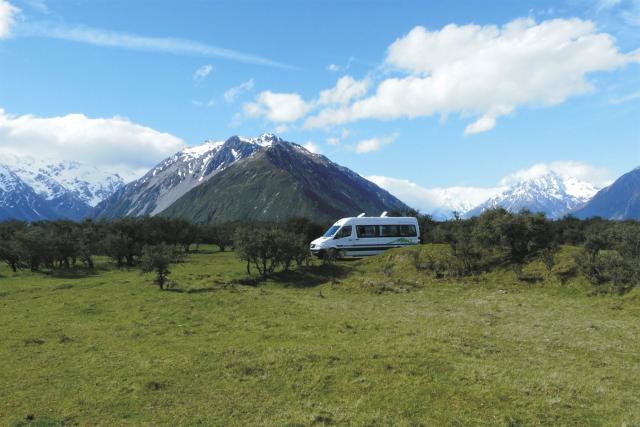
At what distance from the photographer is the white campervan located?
5125 cm

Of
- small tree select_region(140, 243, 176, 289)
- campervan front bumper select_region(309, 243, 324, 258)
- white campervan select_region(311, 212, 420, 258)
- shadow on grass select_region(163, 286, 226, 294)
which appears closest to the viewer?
shadow on grass select_region(163, 286, 226, 294)

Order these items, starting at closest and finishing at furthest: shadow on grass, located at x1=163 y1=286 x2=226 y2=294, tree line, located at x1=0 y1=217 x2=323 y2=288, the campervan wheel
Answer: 1. shadow on grass, located at x1=163 y1=286 x2=226 y2=294
2. tree line, located at x1=0 y1=217 x2=323 y2=288
3. the campervan wheel

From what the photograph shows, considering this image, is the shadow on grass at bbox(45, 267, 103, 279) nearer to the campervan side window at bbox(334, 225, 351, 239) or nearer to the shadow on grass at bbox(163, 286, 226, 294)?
the shadow on grass at bbox(163, 286, 226, 294)

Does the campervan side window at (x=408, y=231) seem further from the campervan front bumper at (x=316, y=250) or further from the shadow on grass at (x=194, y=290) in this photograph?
the shadow on grass at (x=194, y=290)

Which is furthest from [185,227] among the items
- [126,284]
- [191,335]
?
[191,335]

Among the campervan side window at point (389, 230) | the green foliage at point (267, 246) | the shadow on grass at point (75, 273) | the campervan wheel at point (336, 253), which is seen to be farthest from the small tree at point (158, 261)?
the campervan side window at point (389, 230)

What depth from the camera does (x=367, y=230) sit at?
5272 centimetres

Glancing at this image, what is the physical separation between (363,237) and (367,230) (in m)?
1.02

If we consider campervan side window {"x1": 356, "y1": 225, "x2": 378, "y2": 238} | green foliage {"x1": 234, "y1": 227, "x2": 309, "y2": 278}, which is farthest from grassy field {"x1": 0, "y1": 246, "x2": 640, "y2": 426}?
campervan side window {"x1": 356, "y1": 225, "x2": 378, "y2": 238}

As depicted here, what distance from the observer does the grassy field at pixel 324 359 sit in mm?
12750

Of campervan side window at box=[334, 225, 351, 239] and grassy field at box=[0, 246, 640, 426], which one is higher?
campervan side window at box=[334, 225, 351, 239]

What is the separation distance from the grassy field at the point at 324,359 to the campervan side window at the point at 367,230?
729 inches

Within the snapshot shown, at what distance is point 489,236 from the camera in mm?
41562

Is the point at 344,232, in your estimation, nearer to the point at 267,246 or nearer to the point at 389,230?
the point at 389,230
